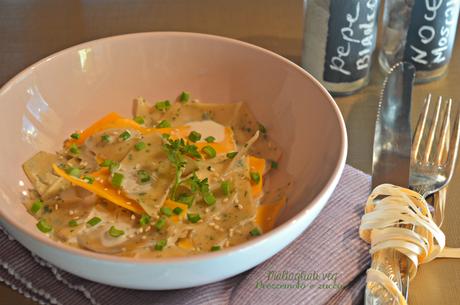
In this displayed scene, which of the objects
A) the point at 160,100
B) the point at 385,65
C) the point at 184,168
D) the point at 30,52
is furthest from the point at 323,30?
the point at 30,52

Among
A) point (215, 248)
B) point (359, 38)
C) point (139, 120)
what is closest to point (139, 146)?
point (139, 120)

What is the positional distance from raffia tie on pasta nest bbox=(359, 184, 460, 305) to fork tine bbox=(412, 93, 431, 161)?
0.73 feet

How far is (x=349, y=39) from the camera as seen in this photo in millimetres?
1368

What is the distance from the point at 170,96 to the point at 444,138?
563 millimetres

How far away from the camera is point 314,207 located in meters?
0.90

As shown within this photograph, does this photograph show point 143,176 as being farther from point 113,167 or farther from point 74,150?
point 74,150

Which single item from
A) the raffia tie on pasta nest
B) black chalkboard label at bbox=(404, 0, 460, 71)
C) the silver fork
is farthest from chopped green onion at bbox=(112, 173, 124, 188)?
black chalkboard label at bbox=(404, 0, 460, 71)

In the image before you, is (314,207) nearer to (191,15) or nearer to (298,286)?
(298,286)

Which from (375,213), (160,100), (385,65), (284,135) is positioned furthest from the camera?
(385,65)

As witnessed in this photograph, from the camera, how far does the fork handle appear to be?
3.00 ft

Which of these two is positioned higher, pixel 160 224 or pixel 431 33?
pixel 431 33

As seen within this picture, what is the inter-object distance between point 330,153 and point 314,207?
16 cm

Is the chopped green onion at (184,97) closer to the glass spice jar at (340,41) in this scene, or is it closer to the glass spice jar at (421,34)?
the glass spice jar at (340,41)

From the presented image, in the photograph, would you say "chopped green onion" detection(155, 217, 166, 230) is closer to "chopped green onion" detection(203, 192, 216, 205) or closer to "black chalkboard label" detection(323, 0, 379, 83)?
"chopped green onion" detection(203, 192, 216, 205)
